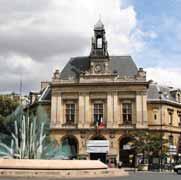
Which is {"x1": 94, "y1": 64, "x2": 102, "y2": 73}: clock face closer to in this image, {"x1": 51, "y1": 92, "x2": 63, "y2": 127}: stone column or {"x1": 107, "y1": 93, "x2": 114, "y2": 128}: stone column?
{"x1": 107, "y1": 93, "x2": 114, "y2": 128}: stone column

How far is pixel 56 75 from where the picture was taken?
76500mm

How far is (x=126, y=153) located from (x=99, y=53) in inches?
675

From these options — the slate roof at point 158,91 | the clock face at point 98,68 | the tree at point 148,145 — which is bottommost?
the tree at point 148,145

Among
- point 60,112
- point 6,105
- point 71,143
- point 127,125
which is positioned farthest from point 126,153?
point 6,105

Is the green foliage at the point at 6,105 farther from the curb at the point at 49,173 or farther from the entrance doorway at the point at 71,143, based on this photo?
the curb at the point at 49,173

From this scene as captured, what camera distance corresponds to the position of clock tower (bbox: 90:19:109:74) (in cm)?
7581

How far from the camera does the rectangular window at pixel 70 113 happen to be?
248 feet

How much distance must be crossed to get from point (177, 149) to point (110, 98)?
1492 cm

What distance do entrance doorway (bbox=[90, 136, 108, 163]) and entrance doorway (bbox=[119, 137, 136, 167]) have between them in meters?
2.71

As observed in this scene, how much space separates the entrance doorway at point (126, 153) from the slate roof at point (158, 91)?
10.0m

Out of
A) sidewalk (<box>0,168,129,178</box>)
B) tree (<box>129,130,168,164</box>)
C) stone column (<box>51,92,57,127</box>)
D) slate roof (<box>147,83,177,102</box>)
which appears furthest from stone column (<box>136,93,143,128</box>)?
sidewalk (<box>0,168,129,178</box>)

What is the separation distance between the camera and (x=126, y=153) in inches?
2931

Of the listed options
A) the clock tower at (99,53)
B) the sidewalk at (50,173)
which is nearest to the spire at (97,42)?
the clock tower at (99,53)

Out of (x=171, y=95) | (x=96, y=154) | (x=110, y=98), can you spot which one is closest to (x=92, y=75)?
(x=110, y=98)
